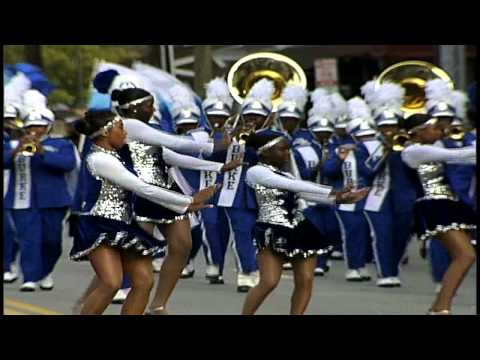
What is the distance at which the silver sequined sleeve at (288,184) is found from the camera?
9484 mm

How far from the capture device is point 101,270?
894cm

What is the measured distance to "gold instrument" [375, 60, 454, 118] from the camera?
1525 centimetres

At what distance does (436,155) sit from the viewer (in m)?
10.8

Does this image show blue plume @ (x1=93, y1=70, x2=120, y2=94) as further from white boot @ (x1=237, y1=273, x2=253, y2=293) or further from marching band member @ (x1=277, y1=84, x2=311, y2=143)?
marching band member @ (x1=277, y1=84, x2=311, y2=143)

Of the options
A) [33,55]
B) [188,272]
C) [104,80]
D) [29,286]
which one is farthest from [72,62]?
[104,80]

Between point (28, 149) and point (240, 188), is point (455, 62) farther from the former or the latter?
point (28, 149)

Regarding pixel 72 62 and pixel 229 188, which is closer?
pixel 229 188

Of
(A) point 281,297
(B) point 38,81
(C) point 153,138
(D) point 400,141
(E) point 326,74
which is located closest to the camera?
(C) point 153,138

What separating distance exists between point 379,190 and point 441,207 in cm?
360

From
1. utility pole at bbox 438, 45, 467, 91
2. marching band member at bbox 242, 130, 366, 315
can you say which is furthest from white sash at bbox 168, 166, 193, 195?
utility pole at bbox 438, 45, 467, 91

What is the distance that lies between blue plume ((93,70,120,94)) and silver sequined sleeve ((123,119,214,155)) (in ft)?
3.49
